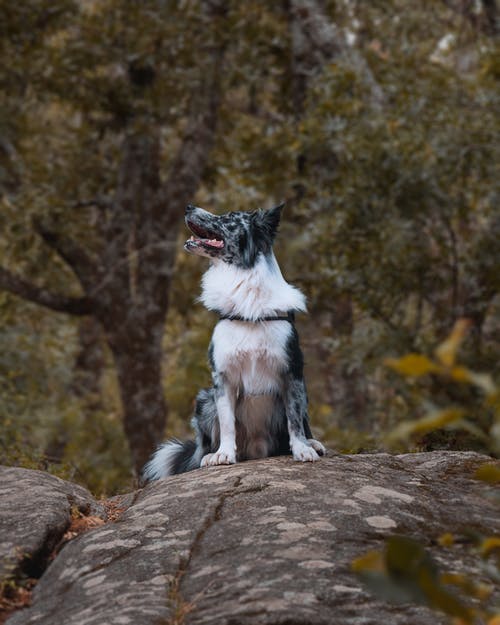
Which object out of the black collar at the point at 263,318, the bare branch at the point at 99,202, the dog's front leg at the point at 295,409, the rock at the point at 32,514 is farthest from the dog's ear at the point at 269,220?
the bare branch at the point at 99,202

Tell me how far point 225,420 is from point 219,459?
0.24m

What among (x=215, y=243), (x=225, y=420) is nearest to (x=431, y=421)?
(x=225, y=420)

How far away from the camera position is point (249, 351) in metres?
5.27

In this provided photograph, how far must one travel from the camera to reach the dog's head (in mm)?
5570

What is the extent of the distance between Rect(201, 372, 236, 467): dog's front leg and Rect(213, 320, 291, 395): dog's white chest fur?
58 mm

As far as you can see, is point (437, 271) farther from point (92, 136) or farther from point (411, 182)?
point (92, 136)

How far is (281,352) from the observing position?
208 inches

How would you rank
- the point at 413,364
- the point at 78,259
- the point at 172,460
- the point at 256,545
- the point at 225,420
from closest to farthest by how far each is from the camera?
the point at 413,364 < the point at 256,545 < the point at 225,420 < the point at 172,460 < the point at 78,259

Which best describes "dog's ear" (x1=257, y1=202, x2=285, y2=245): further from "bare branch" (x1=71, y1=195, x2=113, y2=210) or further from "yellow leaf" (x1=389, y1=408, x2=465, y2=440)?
"bare branch" (x1=71, y1=195, x2=113, y2=210)

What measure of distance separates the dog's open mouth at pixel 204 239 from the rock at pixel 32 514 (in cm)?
163

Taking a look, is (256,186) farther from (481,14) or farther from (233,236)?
(233,236)

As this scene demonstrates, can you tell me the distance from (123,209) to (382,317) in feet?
16.3

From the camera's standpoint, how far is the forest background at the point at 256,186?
11445 mm

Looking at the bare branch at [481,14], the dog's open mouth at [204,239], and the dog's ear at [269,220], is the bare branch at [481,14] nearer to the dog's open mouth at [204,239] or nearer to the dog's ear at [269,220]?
the dog's ear at [269,220]
